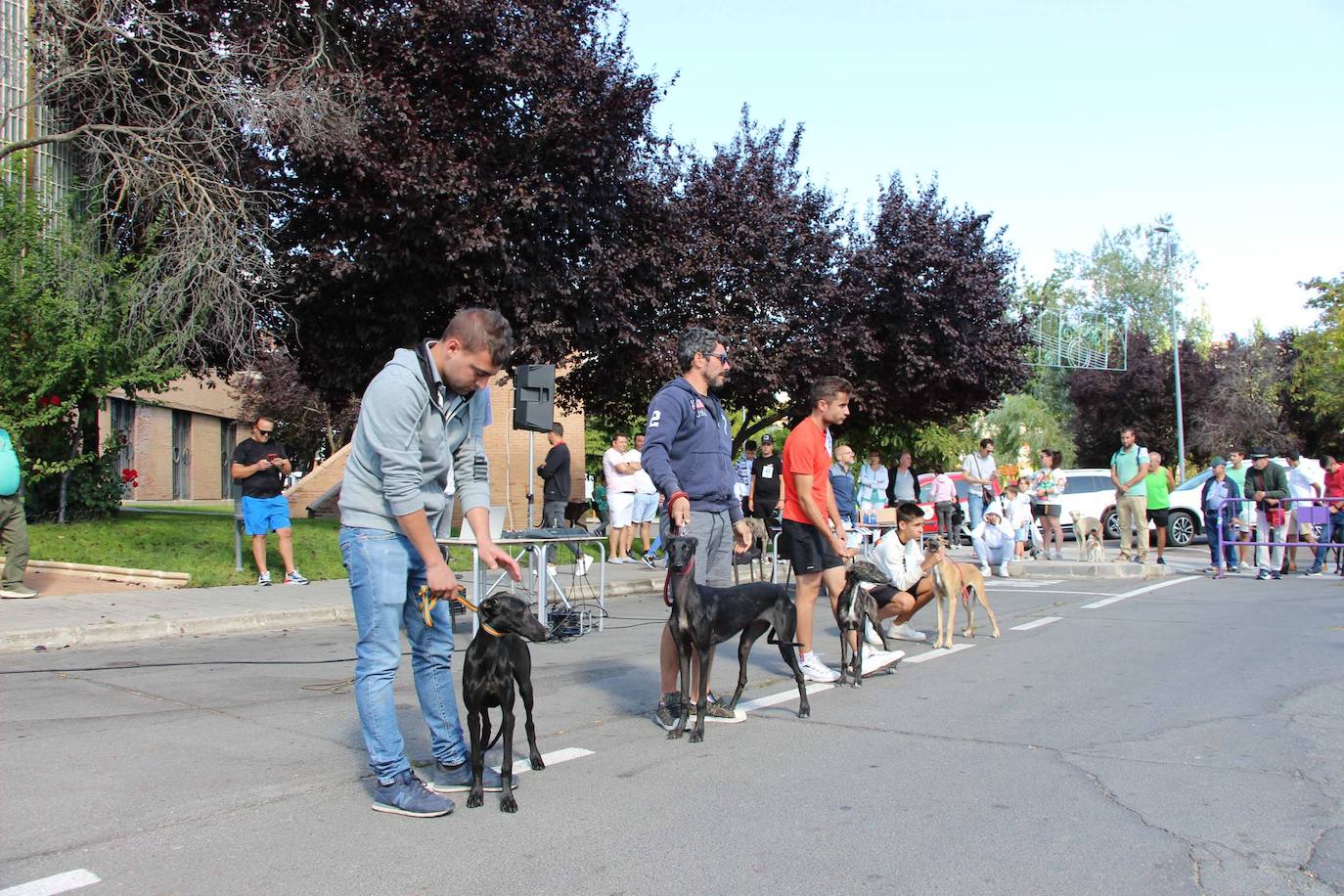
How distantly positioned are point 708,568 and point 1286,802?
114 inches

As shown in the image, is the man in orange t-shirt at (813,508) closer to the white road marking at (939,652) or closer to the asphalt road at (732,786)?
the asphalt road at (732,786)

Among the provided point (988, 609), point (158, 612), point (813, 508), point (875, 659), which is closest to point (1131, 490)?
point (988, 609)

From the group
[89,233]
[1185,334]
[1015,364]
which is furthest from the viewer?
[1185,334]

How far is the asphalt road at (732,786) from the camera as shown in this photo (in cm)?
361

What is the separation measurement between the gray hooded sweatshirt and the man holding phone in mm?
8389

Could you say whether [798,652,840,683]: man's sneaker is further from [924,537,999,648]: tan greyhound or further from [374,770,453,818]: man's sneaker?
[374,770,453,818]: man's sneaker

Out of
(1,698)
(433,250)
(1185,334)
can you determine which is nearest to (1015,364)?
(433,250)

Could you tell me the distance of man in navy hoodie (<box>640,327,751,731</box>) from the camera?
5.71m

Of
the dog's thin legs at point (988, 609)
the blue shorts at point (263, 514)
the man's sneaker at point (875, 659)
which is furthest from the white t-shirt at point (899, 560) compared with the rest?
the blue shorts at point (263, 514)

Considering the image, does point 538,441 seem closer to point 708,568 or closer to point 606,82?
point 606,82

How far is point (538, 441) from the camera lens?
2834 cm

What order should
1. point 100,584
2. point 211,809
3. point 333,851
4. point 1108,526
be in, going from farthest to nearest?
point 1108,526 → point 100,584 → point 211,809 → point 333,851

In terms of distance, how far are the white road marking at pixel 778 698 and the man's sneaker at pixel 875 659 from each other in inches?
12.4

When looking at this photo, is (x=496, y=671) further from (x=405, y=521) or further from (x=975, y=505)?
(x=975, y=505)
